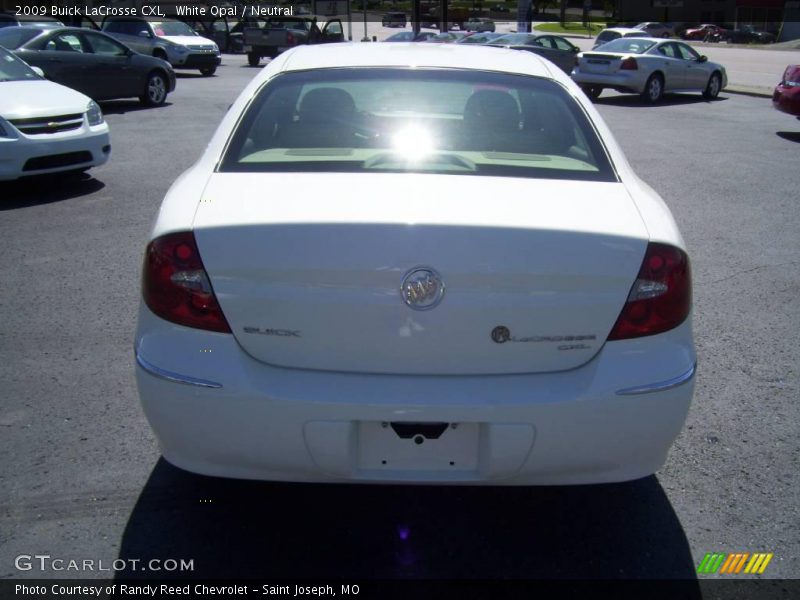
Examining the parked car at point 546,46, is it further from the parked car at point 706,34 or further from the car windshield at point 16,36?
the parked car at point 706,34

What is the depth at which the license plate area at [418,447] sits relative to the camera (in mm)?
2674

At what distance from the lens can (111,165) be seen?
10.4 meters

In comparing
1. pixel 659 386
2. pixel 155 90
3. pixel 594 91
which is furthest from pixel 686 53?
pixel 659 386

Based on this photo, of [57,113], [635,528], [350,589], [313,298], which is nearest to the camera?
[313,298]

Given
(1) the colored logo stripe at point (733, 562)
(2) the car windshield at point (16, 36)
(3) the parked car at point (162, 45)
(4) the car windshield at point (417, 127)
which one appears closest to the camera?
(1) the colored logo stripe at point (733, 562)

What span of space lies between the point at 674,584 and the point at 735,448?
1109 mm

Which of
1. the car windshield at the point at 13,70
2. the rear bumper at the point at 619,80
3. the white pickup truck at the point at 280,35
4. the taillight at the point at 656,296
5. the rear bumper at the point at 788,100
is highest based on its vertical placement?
the taillight at the point at 656,296

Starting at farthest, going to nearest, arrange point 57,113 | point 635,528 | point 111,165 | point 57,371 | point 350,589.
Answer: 1. point 111,165
2. point 57,113
3. point 57,371
4. point 635,528
5. point 350,589

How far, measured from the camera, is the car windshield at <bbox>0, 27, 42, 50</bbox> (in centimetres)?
1513

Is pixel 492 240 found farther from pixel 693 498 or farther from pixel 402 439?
pixel 693 498

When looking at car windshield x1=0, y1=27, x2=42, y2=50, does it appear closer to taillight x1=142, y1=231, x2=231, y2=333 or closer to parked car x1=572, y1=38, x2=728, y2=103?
parked car x1=572, y1=38, x2=728, y2=103

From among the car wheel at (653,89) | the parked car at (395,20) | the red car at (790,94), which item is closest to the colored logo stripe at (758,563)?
the red car at (790,94)

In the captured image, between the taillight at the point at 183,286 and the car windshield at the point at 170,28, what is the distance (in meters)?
26.8

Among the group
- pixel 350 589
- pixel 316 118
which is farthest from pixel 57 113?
pixel 350 589
